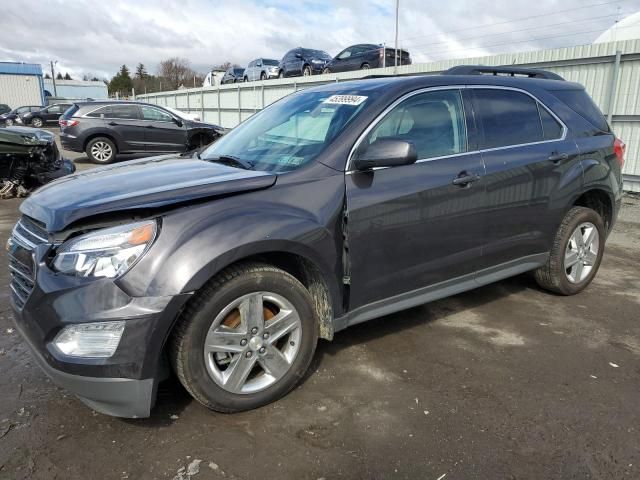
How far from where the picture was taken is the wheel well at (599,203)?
181 inches

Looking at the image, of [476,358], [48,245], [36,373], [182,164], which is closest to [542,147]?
[476,358]

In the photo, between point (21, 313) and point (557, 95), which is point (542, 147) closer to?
point (557, 95)

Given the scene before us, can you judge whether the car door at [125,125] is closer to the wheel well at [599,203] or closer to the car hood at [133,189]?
the car hood at [133,189]

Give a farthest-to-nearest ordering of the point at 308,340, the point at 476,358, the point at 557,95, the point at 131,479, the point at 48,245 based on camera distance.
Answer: the point at 557,95 < the point at 476,358 < the point at 308,340 < the point at 48,245 < the point at 131,479

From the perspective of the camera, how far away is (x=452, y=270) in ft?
11.7

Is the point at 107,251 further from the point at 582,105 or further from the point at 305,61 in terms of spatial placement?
the point at 305,61

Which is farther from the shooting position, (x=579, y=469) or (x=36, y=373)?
(x=36, y=373)

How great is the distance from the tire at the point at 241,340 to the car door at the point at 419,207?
443 millimetres

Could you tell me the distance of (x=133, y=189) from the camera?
2.75 metres

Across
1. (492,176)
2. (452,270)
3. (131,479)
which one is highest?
(492,176)

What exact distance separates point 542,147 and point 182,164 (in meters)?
2.70

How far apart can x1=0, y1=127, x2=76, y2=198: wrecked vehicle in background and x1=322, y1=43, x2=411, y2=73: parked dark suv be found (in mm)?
13112

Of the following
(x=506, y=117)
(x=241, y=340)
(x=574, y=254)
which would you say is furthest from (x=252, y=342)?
(x=574, y=254)

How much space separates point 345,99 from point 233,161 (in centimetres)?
85
